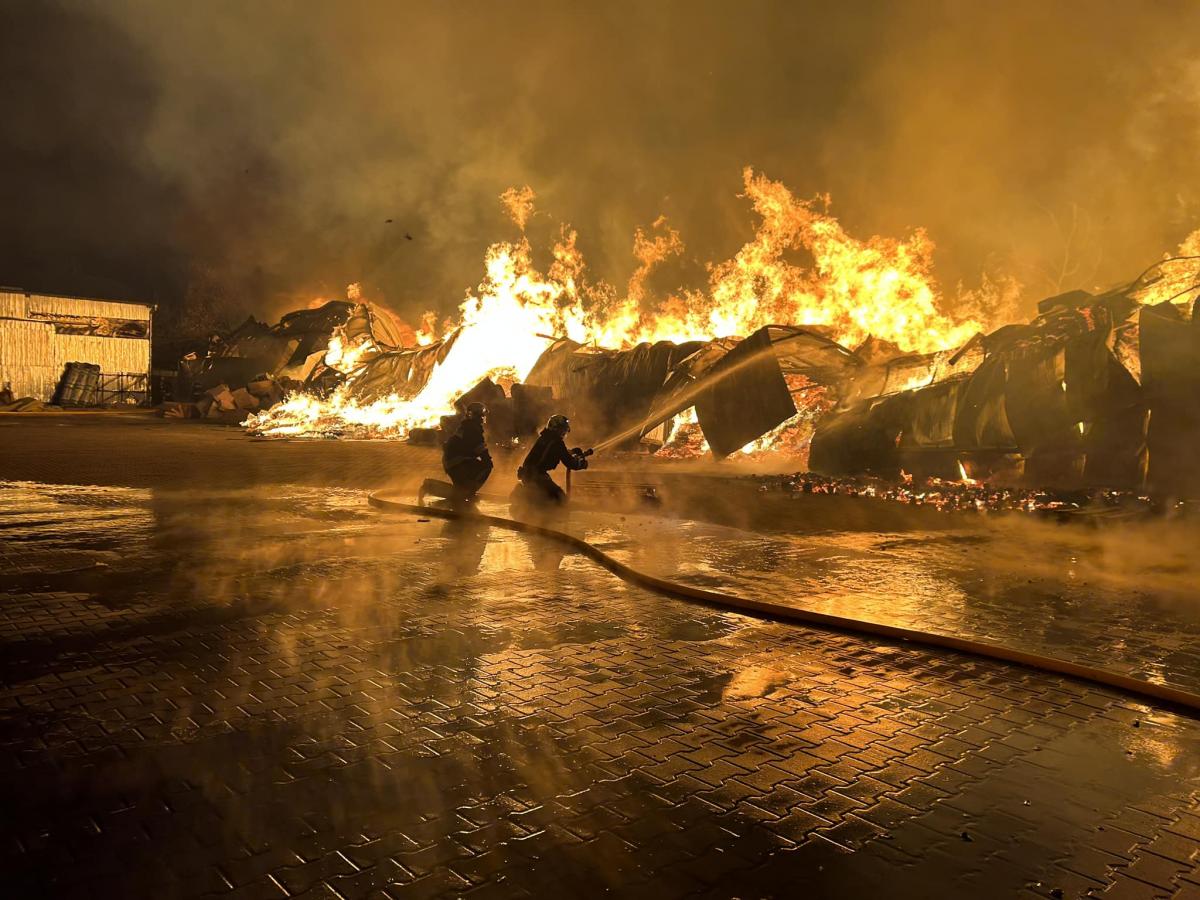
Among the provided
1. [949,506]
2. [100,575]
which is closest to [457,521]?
[100,575]

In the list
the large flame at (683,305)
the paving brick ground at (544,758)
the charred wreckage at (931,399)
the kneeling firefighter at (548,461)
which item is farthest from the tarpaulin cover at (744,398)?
the paving brick ground at (544,758)

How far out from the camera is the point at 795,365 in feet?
58.1

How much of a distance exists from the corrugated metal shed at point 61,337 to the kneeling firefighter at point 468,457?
128 ft

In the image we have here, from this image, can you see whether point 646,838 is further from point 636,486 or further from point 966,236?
point 966,236

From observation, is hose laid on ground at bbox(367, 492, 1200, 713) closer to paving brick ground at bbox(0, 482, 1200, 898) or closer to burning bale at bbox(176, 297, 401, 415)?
paving brick ground at bbox(0, 482, 1200, 898)

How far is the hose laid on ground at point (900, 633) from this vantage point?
15.5 ft

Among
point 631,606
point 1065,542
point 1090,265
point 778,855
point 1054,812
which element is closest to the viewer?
point 778,855

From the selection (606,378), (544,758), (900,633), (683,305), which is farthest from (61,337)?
(544,758)

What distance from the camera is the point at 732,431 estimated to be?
16.6 metres

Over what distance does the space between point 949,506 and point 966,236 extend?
47.2 ft

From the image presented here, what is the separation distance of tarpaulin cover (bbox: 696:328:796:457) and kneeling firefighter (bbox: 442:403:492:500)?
573 centimetres

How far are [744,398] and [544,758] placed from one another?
13180 mm

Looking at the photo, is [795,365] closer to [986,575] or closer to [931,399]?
[931,399]

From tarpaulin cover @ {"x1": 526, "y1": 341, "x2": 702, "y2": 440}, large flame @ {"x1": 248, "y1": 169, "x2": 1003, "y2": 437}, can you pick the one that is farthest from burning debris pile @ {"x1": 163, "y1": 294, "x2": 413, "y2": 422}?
tarpaulin cover @ {"x1": 526, "y1": 341, "x2": 702, "y2": 440}
